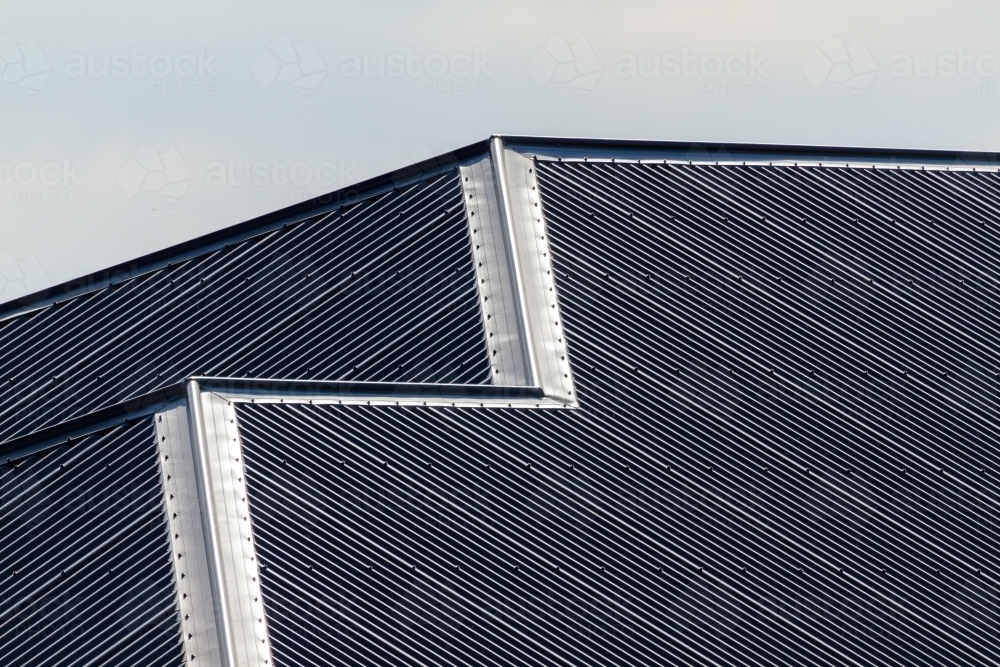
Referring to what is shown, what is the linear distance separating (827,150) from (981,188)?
4422 millimetres

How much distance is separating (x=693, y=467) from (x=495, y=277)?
6975 millimetres

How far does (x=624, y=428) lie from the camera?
28.5 metres

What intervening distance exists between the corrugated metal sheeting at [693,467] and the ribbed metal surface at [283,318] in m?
2.96

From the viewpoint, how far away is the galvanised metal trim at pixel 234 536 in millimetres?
22594

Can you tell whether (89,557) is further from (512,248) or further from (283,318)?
(512,248)

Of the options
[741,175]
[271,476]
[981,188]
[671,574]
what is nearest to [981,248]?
[981,188]

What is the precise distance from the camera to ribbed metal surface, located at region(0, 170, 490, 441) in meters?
31.8

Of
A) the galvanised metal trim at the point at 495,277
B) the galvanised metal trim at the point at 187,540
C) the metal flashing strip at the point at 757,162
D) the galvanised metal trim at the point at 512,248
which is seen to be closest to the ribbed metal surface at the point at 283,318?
the galvanised metal trim at the point at 495,277

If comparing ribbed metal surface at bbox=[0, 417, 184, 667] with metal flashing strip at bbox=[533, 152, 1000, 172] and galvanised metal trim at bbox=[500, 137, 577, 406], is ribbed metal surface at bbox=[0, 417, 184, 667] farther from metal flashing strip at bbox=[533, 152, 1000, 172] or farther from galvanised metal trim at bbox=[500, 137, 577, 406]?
metal flashing strip at bbox=[533, 152, 1000, 172]

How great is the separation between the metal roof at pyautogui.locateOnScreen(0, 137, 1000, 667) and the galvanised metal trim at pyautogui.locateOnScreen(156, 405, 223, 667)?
10 centimetres

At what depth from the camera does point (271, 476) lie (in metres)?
25.2

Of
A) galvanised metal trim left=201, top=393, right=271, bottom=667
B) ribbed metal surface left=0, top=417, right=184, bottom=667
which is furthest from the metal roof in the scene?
ribbed metal surface left=0, top=417, right=184, bottom=667

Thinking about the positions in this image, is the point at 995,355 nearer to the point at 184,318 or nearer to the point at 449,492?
the point at 449,492

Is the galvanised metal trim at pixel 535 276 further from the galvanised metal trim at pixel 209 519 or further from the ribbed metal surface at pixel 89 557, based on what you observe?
the ribbed metal surface at pixel 89 557
